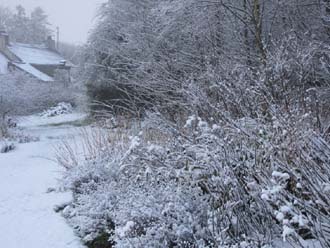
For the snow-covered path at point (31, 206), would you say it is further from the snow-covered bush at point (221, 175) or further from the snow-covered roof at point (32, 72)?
the snow-covered roof at point (32, 72)

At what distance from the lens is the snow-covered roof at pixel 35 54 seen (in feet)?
110

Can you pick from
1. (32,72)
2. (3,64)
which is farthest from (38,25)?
(32,72)

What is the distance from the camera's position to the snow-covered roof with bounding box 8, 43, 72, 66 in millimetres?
33406

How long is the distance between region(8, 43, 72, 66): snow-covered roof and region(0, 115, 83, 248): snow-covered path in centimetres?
2677

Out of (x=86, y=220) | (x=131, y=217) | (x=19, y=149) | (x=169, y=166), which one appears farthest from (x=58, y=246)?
(x=19, y=149)

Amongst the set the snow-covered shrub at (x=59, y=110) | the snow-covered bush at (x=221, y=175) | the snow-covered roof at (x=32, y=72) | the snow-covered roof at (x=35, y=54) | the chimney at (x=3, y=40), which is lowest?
the snow-covered shrub at (x=59, y=110)

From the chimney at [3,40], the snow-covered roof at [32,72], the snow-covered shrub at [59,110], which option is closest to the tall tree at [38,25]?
the chimney at [3,40]

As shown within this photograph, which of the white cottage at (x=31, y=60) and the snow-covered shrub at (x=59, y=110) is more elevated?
the white cottage at (x=31, y=60)

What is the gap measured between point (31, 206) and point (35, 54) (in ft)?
109

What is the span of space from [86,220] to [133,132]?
2.13 meters

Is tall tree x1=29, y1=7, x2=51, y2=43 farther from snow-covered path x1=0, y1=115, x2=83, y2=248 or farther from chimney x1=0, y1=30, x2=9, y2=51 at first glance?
snow-covered path x1=0, y1=115, x2=83, y2=248

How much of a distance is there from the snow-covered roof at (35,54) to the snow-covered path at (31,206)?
2677 cm

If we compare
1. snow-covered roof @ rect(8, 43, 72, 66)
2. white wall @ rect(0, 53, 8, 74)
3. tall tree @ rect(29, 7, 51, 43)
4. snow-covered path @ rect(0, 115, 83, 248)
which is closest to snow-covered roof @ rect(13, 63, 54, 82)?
white wall @ rect(0, 53, 8, 74)

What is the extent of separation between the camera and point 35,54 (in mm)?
35875
